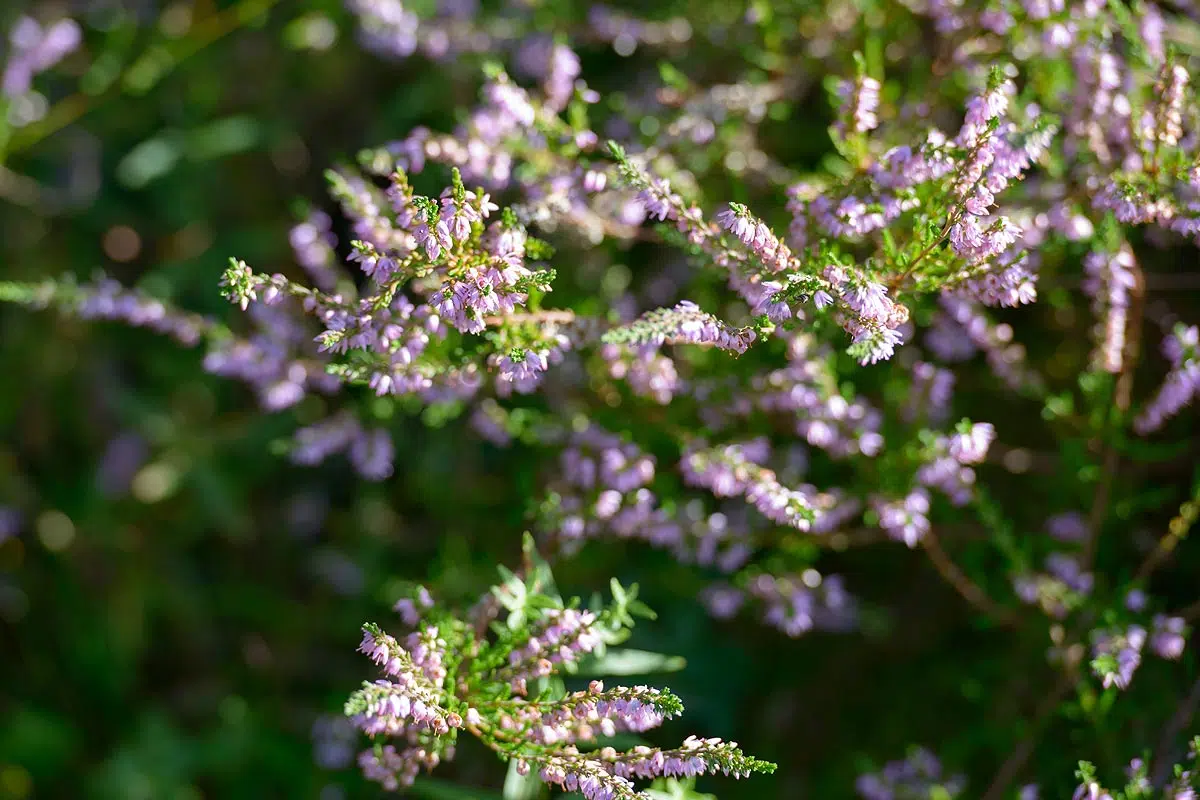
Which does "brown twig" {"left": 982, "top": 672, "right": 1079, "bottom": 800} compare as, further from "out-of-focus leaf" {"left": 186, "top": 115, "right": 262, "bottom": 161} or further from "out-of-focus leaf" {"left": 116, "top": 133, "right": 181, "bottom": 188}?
"out-of-focus leaf" {"left": 116, "top": 133, "right": 181, "bottom": 188}

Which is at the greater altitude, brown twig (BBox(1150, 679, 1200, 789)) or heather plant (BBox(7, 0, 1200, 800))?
heather plant (BBox(7, 0, 1200, 800))

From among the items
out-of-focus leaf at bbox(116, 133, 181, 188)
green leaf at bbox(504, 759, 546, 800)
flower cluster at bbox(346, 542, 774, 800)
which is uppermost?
flower cluster at bbox(346, 542, 774, 800)

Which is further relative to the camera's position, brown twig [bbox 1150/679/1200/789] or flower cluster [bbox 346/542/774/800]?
brown twig [bbox 1150/679/1200/789]

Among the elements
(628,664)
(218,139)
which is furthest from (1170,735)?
(218,139)

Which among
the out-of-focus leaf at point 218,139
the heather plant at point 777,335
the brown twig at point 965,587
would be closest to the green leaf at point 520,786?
the heather plant at point 777,335

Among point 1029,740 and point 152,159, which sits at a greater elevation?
point 152,159

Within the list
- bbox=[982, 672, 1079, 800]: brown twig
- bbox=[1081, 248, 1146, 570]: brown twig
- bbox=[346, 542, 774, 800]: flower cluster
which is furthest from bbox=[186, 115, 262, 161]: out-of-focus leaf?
bbox=[982, 672, 1079, 800]: brown twig

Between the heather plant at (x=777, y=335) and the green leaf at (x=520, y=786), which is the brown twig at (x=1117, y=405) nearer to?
the heather plant at (x=777, y=335)

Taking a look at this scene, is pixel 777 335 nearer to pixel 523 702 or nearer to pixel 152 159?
pixel 523 702
